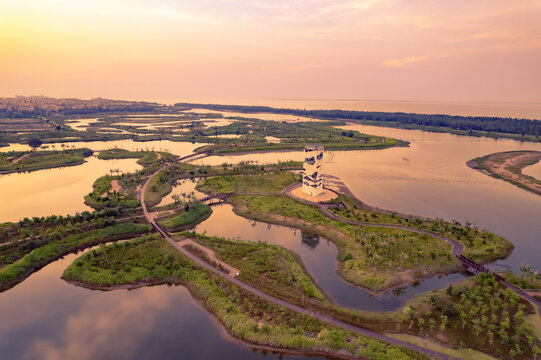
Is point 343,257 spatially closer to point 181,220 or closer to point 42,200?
point 181,220

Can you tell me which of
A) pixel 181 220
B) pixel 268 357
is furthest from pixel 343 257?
pixel 181 220

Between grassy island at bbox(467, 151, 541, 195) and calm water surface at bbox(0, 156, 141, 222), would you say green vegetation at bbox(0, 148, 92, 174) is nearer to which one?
calm water surface at bbox(0, 156, 141, 222)

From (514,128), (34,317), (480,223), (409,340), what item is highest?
(514,128)

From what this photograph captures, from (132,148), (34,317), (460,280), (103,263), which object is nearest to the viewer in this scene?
(34,317)

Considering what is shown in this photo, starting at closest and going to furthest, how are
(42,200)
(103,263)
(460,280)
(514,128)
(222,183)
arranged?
(460,280), (103,263), (42,200), (222,183), (514,128)

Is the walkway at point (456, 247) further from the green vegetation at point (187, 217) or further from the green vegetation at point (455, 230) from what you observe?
the green vegetation at point (187, 217)

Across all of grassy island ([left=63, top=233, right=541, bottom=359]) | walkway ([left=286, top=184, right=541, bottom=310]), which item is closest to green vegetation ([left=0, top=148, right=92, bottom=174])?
grassy island ([left=63, top=233, right=541, bottom=359])

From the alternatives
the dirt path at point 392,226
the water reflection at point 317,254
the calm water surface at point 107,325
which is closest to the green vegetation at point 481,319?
the water reflection at point 317,254
